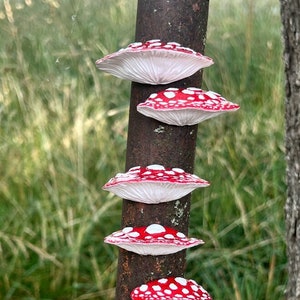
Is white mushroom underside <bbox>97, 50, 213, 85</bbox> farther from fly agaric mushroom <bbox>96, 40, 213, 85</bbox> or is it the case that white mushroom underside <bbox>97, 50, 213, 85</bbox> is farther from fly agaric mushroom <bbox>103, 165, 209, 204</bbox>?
fly agaric mushroom <bbox>103, 165, 209, 204</bbox>

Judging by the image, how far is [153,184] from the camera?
2031 mm

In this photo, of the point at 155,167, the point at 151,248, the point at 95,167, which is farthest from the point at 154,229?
the point at 95,167

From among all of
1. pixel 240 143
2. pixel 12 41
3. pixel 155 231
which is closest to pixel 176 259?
pixel 155 231

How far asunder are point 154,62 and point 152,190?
0.34 metres

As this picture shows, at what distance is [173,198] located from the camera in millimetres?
2139

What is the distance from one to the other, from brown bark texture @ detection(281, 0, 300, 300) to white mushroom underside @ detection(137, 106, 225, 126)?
13.3 inches

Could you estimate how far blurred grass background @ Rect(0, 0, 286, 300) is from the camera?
3.21 metres

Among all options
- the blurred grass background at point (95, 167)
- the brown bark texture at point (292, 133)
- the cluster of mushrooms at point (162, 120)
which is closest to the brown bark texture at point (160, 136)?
the cluster of mushrooms at point (162, 120)

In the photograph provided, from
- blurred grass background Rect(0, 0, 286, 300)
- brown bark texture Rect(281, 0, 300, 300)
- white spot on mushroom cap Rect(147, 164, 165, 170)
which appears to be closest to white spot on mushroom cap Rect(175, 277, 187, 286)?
white spot on mushroom cap Rect(147, 164, 165, 170)

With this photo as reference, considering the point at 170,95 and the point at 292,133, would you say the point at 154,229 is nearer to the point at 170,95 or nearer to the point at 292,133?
the point at 170,95

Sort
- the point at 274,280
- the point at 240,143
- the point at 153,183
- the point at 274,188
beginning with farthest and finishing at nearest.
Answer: the point at 240,143 < the point at 274,188 < the point at 274,280 < the point at 153,183

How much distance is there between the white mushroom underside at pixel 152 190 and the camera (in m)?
2.04

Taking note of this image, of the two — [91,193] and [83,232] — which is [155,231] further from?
[91,193]

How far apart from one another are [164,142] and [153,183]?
19cm
